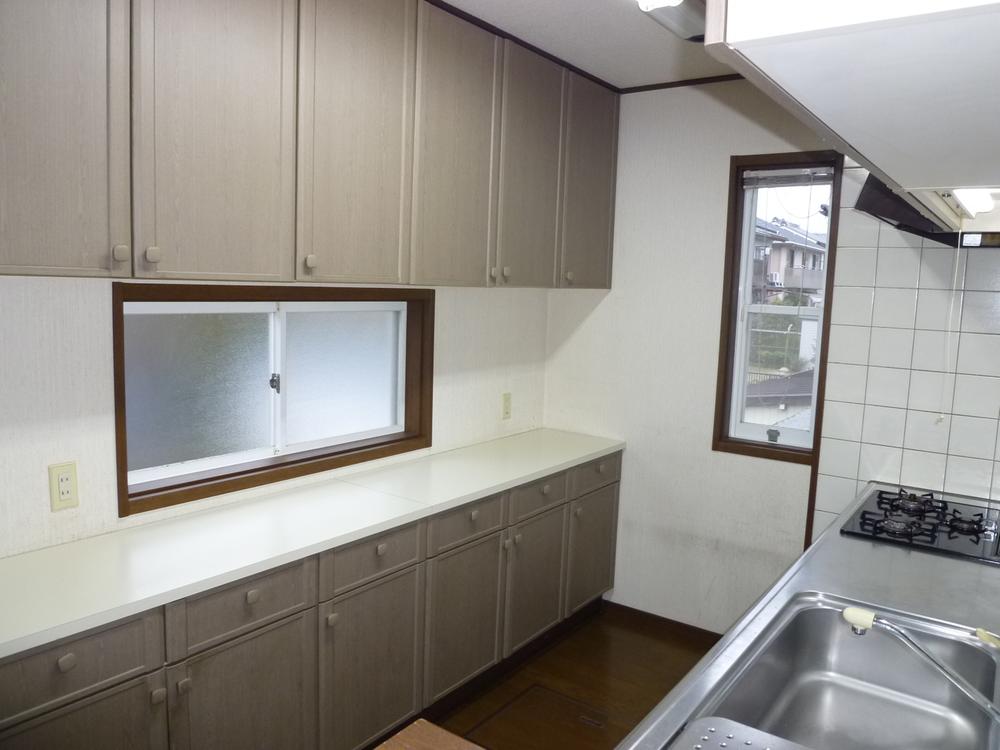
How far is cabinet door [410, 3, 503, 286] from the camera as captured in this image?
8.27 ft

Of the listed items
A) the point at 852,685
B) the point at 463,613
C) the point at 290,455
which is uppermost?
the point at 290,455

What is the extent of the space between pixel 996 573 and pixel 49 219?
2.41 m

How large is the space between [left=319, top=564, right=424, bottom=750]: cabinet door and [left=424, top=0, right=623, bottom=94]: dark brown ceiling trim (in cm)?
182

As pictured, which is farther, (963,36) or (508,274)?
(508,274)

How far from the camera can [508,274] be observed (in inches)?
117

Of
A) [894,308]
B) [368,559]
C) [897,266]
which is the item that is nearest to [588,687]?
[368,559]

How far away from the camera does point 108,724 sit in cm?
171

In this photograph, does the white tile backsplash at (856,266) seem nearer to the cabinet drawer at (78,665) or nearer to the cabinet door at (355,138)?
the cabinet door at (355,138)

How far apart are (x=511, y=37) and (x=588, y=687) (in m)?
2.48

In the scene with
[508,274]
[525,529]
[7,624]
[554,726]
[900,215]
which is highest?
[900,215]

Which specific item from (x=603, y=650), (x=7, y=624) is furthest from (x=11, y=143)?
(x=603, y=650)

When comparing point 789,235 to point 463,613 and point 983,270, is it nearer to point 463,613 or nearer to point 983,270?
point 983,270

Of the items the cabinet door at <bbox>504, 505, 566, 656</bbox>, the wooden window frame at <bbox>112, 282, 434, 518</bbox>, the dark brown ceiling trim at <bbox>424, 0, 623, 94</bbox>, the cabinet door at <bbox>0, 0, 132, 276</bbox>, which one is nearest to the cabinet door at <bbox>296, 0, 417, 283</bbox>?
the dark brown ceiling trim at <bbox>424, 0, 623, 94</bbox>

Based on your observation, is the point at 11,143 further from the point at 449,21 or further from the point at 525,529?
the point at 525,529
